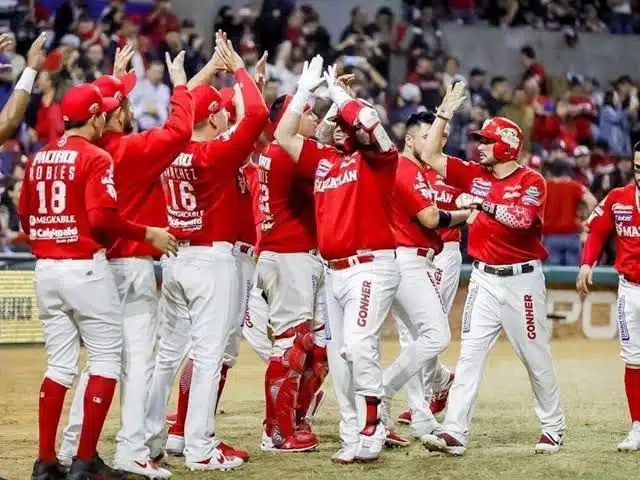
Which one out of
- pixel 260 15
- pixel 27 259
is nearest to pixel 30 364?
pixel 27 259

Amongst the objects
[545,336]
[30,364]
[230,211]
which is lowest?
[30,364]

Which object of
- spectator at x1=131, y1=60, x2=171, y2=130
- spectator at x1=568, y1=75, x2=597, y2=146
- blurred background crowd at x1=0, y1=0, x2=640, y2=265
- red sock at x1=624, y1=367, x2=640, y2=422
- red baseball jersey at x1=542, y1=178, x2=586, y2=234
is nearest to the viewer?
red sock at x1=624, y1=367, x2=640, y2=422

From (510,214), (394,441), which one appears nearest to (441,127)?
(510,214)

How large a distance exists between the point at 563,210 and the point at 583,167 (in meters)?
2.15

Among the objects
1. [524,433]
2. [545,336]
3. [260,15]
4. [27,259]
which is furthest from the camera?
[260,15]

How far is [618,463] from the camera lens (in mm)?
9188

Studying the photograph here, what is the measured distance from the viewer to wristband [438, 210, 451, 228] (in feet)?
32.1

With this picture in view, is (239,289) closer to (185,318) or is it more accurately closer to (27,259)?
(185,318)

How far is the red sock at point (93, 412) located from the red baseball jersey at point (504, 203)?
3.03 meters

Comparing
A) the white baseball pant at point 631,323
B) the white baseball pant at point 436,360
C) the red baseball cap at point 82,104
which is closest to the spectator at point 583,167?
the white baseball pant at point 436,360

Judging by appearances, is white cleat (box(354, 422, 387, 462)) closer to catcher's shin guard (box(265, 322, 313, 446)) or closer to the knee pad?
catcher's shin guard (box(265, 322, 313, 446))

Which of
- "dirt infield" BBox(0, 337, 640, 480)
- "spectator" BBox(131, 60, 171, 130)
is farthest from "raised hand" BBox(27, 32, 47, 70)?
"spectator" BBox(131, 60, 171, 130)

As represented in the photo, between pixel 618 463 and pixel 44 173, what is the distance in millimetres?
4286

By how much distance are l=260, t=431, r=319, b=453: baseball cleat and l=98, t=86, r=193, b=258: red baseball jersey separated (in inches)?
69.6
